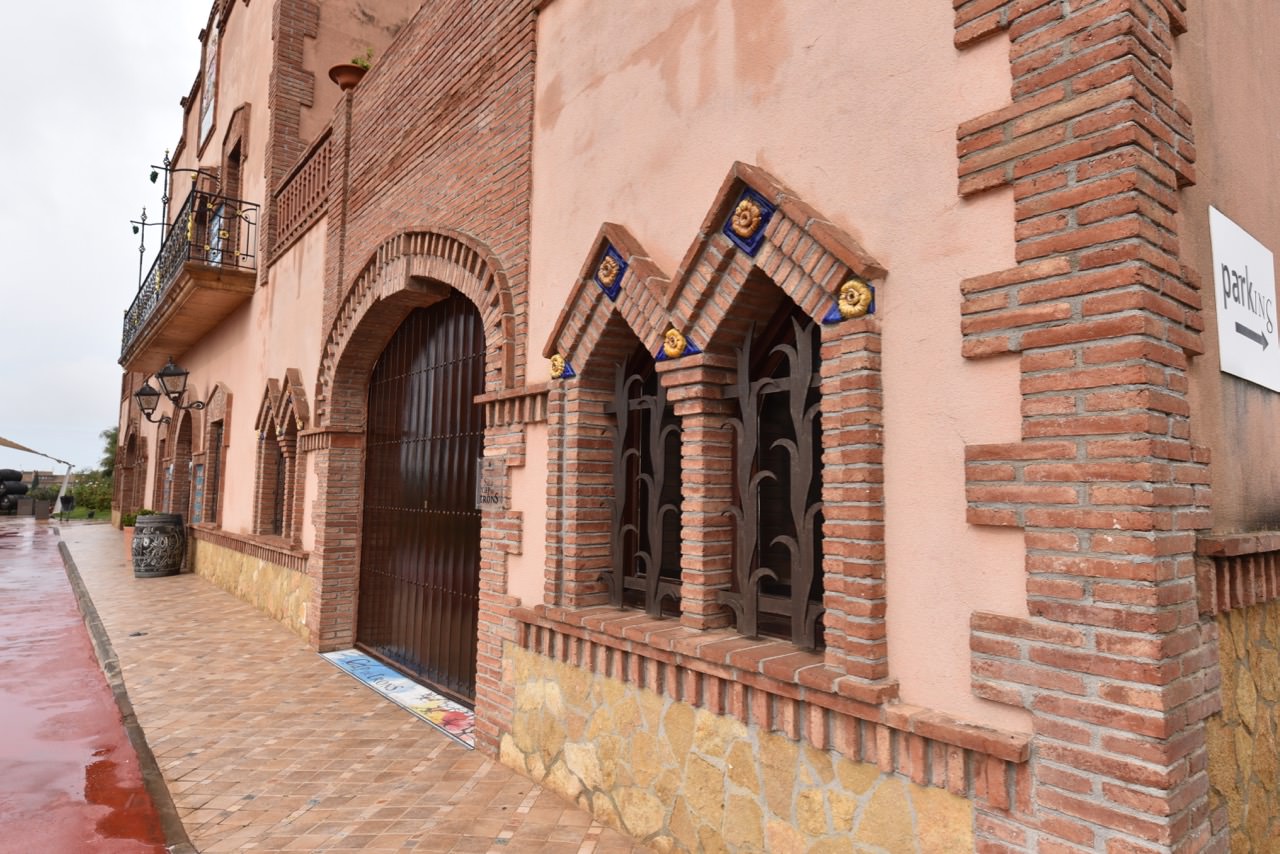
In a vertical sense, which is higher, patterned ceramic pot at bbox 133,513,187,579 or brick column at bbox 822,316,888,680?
brick column at bbox 822,316,888,680

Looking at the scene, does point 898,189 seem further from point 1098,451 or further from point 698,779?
point 698,779

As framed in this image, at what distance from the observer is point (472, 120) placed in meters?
5.95

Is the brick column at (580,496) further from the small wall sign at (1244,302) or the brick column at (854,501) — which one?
the small wall sign at (1244,302)

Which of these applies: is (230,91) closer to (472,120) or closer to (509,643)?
(472,120)

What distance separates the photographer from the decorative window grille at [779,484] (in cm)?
329

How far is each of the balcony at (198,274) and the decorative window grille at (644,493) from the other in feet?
30.3

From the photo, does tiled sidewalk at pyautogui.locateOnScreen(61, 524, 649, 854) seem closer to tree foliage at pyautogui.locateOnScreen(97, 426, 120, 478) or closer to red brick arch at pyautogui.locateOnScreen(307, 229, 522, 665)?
red brick arch at pyautogui.locateOnScreen(307, 229, 522, 665)

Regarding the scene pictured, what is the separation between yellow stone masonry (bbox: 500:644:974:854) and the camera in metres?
2.68

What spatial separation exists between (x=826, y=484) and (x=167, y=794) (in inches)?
162

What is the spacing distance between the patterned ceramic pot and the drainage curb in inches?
135

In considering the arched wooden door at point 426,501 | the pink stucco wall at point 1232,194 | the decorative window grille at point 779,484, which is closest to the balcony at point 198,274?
→ the arched wooden door at point 426,501

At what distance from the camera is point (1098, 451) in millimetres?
2260

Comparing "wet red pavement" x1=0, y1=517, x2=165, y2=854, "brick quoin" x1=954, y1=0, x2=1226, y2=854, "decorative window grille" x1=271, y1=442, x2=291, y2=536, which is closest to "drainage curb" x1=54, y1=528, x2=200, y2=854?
"wet red pavement" x1=0, y1=517, x2=165, y2=854

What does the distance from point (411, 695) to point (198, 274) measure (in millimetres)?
8219
